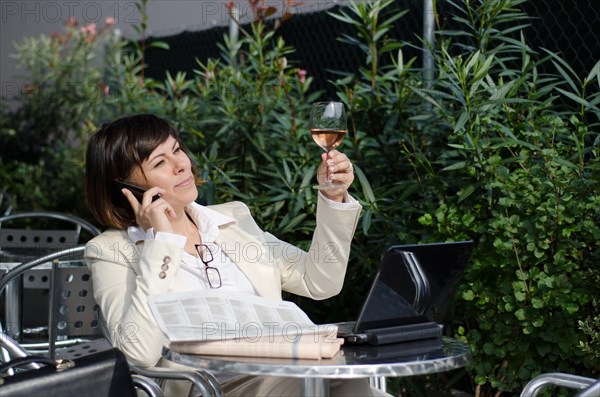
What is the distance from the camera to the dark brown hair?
2.63 metres

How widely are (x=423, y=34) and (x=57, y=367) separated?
2.72 meters

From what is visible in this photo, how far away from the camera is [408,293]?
205 centimetres

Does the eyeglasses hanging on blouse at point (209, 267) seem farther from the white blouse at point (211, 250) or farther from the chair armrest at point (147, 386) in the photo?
the chair armrest at point (147, 386)

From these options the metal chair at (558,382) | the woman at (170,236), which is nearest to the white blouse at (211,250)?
the woman at (170,236)

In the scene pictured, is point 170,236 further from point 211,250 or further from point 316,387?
point 316,387

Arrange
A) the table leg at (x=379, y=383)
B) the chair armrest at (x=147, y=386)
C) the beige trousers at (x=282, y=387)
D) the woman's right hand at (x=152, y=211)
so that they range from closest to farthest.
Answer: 1. the chair armrest at (x=147, y=386)
2. the beige trousers at (x=282, y=387)
3. the woman's right hand at (x=152, y=211)
4. the table leg at (x=379, y=383)

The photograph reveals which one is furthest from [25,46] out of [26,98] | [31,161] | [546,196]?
[546,196]

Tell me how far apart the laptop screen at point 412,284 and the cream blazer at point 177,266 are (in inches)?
19.9

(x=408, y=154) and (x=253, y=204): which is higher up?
(x=408, y=154)

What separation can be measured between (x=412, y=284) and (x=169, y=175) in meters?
0.86

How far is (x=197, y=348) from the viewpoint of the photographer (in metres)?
1.97

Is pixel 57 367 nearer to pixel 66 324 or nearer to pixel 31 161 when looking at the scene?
pixel 66 324

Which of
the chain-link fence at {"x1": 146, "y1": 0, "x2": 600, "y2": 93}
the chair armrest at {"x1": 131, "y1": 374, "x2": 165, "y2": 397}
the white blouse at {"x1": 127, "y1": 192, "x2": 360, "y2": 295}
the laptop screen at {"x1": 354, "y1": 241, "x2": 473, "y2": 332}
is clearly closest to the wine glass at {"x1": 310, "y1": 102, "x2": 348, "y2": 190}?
the white blouse at {"x1": 127, "y1": 192, "x2": 360, "y2": 295}

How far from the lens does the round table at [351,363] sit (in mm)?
1831
